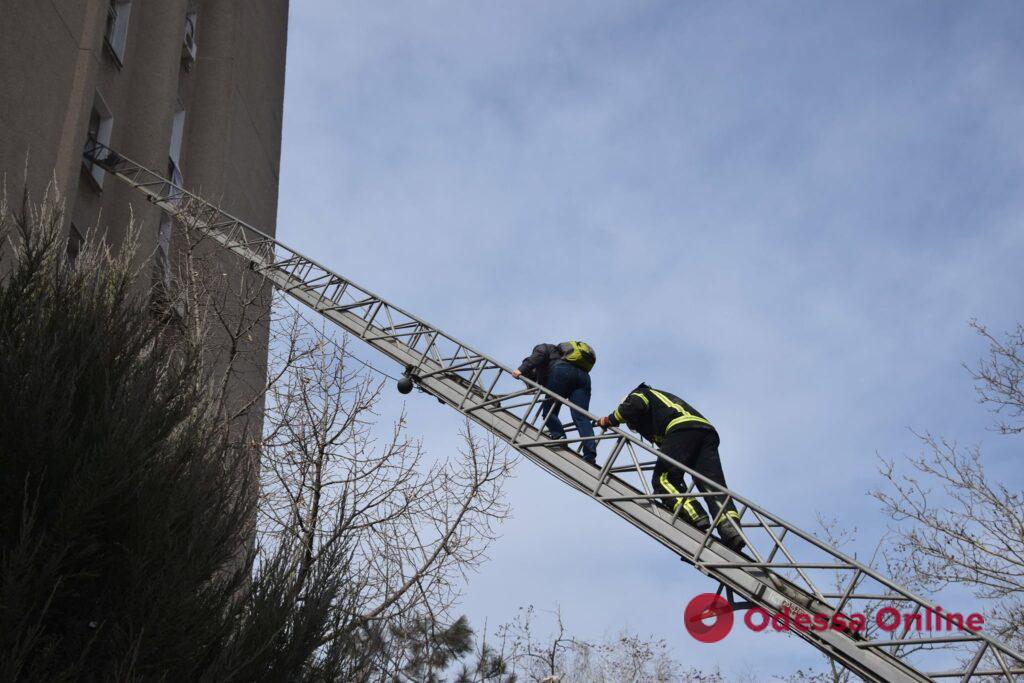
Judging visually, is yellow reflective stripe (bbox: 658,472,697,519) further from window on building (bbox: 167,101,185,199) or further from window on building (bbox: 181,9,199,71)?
window on building (bbox: 181,9,199,71)

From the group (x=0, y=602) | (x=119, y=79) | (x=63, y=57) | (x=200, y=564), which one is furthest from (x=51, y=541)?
(x=119, y=79)

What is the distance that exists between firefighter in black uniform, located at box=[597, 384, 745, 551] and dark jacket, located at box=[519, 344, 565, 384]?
1.50 meters

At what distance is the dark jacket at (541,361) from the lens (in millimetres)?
10430

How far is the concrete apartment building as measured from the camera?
38.8 feet

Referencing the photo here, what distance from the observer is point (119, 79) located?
15617 mm

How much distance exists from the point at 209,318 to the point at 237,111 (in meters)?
9.04

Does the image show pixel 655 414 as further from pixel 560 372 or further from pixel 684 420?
pixel 560 372

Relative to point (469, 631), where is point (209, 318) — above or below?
above

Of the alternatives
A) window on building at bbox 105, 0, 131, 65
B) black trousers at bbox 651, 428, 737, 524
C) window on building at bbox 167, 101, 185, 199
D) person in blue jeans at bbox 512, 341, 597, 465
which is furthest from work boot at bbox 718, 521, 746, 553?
window on building at bbox 167, 101, 185, 199

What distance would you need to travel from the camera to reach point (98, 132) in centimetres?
1516

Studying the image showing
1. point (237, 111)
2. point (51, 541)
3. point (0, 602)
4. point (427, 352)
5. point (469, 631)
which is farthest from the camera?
point (237, 111)

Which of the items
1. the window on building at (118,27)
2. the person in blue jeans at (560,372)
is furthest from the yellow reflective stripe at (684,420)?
the window on building at (118,27)

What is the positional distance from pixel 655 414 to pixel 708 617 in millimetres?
1844

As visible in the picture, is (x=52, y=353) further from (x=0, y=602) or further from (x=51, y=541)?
(x=0, y=602)
